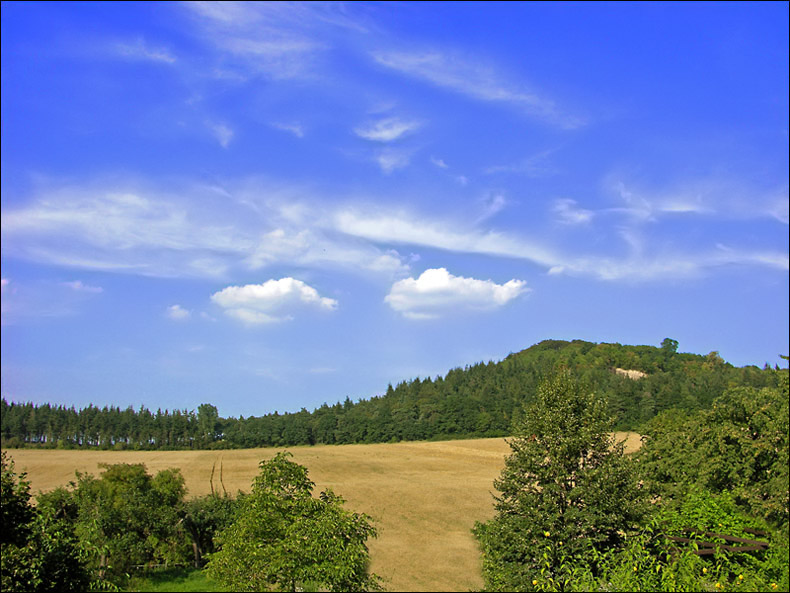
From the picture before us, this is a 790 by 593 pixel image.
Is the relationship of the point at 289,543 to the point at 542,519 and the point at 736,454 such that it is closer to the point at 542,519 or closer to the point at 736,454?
the point at 542,519

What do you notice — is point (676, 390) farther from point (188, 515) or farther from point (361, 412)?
point (188, 515)

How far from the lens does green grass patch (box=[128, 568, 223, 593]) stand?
28281 mm

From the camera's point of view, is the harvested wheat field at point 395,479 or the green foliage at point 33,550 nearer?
the green foliage at point 33,550

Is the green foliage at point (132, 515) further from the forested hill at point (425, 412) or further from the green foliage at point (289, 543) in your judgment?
the forested hill at point (425, 412)

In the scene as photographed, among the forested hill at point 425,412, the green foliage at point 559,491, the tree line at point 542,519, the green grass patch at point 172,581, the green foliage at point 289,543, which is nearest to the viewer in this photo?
the green foliage at point 289,543

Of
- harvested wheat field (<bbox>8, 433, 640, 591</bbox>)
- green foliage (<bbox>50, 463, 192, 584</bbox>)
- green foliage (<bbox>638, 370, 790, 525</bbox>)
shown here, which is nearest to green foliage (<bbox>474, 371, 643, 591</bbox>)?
harvested wheat field (<bbox>8, 433, 640, 591</bbox>)

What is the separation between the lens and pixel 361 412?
102312 mm

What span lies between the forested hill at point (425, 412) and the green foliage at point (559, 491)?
54.6 m

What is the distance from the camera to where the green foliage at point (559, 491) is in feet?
57.9

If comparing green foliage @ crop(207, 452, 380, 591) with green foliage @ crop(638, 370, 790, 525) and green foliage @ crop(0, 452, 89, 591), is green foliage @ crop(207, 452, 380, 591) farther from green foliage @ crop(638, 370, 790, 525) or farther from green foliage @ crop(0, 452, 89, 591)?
green foliage @ crop(638, 370, 790, 525)

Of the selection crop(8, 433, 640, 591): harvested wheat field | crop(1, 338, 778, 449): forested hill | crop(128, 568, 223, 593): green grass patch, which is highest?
crop(1, 338, 778, 449): forested hill

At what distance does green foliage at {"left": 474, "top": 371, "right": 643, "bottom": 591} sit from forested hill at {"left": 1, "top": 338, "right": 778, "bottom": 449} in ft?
179

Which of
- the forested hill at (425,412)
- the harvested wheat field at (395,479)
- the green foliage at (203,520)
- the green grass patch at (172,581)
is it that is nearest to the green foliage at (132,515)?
the green foliage at (203,520)

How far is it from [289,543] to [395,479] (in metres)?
50.1
